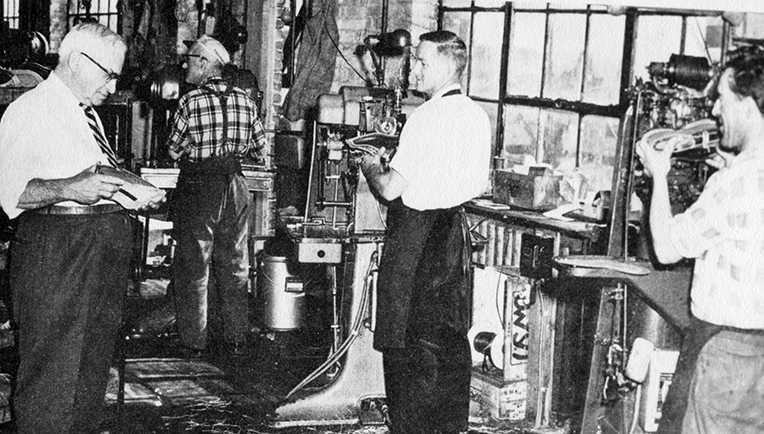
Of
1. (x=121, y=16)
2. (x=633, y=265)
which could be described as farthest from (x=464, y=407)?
(x=121, y=16)

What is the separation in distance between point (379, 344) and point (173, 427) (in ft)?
3.64

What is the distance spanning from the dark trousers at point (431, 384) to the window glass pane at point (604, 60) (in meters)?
1.60

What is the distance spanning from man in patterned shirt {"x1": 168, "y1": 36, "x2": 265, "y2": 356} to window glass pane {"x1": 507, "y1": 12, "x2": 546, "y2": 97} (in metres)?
1.64

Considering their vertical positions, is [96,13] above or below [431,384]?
above

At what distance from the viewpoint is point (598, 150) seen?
4.75 metres

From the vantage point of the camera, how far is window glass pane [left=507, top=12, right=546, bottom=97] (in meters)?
5.24

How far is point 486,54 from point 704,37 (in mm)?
1947

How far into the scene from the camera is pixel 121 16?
875 cm

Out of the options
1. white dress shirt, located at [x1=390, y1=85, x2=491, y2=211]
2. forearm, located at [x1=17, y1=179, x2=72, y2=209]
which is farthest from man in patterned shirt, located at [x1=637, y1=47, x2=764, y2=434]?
→ forearm, located at [x1=17, y1=179, x2=72, y2=209]

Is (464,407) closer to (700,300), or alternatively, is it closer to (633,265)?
(633,265)

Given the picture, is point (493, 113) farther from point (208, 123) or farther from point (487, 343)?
point (208, 123)

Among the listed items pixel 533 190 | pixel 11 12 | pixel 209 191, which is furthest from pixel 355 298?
pixel 11 12

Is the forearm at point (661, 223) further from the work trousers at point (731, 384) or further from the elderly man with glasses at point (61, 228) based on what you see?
the elderly man with glasses at point (61, 228)

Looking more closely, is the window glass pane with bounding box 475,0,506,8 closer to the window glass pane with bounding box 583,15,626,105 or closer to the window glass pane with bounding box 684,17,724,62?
the window glass pane with bounding box 583,15,626,105
